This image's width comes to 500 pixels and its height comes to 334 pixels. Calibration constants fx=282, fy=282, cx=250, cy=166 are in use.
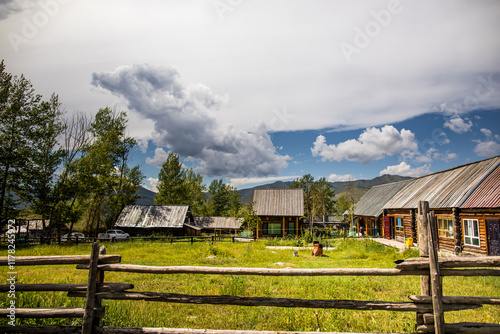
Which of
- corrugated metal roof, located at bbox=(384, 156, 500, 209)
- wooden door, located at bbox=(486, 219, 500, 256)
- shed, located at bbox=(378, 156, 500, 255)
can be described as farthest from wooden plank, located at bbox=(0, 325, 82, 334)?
corrugated metal roof, located at bbox=(384, 156, 500, 209)

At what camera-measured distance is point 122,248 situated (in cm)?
2161

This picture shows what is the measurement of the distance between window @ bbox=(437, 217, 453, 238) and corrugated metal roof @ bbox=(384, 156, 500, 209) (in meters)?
1.34

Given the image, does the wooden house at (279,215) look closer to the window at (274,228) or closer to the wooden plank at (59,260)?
the window at (274,228)

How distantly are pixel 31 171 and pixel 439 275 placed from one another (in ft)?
113

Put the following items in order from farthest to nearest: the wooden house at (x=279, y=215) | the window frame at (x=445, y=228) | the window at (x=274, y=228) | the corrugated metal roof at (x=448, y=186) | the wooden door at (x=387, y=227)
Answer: the window at (x=274, y=228)
the wooden house at (x=279, y=215)
the wooden door at (x=387, y=227)
the window frame at (x=445, y=228)
the corrugated metal roof at (x=448, y=186)

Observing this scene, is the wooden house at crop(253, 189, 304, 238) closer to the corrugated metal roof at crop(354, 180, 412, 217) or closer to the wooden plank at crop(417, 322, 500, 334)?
the corrugated metal roof at crop(354, 180, 412, 217)

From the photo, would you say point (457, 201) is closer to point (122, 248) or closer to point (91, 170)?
point (122, 248)

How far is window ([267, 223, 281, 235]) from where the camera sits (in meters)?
34.3

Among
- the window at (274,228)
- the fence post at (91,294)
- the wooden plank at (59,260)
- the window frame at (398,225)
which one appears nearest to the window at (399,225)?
the window frame at (398,225)

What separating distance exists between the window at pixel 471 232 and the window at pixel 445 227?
1565 mm

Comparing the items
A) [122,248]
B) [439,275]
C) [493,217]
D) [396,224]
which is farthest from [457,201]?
[122,248]

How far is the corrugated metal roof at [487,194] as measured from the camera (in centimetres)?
1661

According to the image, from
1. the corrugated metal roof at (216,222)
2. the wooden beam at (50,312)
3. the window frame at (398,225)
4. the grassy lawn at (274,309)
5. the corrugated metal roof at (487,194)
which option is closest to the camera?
the wooden beam at (50,312)

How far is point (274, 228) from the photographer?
113 ft
